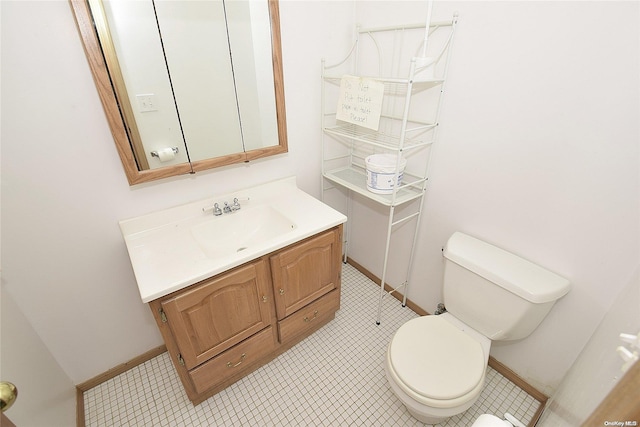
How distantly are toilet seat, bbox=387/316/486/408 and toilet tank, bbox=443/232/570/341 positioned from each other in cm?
11

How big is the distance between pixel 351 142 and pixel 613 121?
1213 millimetres

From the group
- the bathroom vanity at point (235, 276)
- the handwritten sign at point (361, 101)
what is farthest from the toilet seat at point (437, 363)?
the handwritten sign at point (361, 101)

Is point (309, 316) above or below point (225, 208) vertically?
below

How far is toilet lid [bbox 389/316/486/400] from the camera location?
104 cm

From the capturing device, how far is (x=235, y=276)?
1.11 meters

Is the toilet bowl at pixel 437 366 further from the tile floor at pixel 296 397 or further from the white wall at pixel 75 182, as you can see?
the white wall at pixel 75 182

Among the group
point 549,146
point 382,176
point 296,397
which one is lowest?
point 296,397

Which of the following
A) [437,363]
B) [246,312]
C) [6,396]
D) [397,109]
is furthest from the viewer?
[397,109]

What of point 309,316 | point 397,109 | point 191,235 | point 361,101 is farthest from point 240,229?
point 397,109

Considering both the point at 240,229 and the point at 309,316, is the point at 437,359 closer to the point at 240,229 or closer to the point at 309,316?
the point at 309,316

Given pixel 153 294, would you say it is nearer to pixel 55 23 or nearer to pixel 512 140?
pixel 55 23

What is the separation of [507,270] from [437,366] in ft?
1.59

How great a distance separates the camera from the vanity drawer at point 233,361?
1.21 meters

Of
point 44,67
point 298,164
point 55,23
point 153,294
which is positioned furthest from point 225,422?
point 55,23
